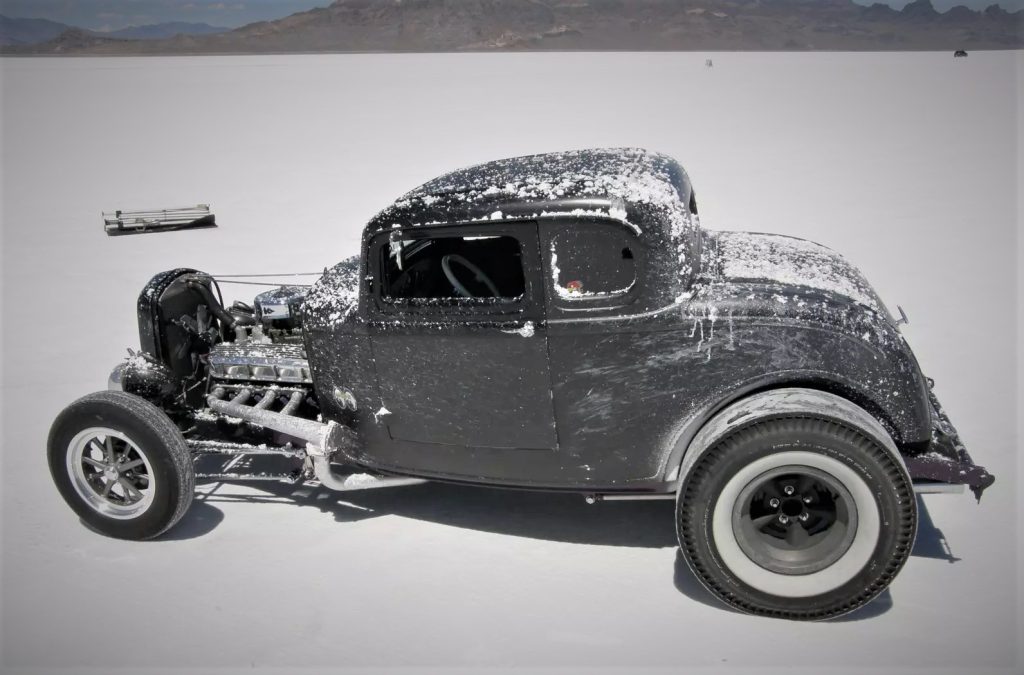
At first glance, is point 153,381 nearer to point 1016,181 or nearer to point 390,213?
point 390,213

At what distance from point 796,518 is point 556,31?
93078 mm

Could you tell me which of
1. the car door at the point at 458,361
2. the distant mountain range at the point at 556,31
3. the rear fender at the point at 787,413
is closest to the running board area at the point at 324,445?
the car door at the point at 458,361

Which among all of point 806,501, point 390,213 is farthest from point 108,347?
point 806,501

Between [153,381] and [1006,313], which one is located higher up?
[153,381]

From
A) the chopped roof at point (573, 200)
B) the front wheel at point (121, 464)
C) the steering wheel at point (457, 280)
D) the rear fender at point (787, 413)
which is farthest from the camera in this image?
the steering wheel at point (457, 280)

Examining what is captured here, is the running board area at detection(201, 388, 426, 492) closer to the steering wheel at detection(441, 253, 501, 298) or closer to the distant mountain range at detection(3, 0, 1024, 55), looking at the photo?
the steering wheel at detection(441, 253, 501, 298)

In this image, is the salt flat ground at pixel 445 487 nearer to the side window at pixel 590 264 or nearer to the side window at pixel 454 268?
the side window at pixel 454 268

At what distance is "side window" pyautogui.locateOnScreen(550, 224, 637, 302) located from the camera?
448 centimetres

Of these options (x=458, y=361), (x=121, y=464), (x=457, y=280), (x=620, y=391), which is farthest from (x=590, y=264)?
(x=121, y=464)

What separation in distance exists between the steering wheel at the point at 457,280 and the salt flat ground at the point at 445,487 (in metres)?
1.22

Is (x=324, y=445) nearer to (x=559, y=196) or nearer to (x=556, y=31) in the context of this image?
(x=559, y=196)

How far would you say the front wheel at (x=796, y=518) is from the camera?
164 inches

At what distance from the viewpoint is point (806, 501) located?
173 inches

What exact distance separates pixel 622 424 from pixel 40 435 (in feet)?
A: 14.0
